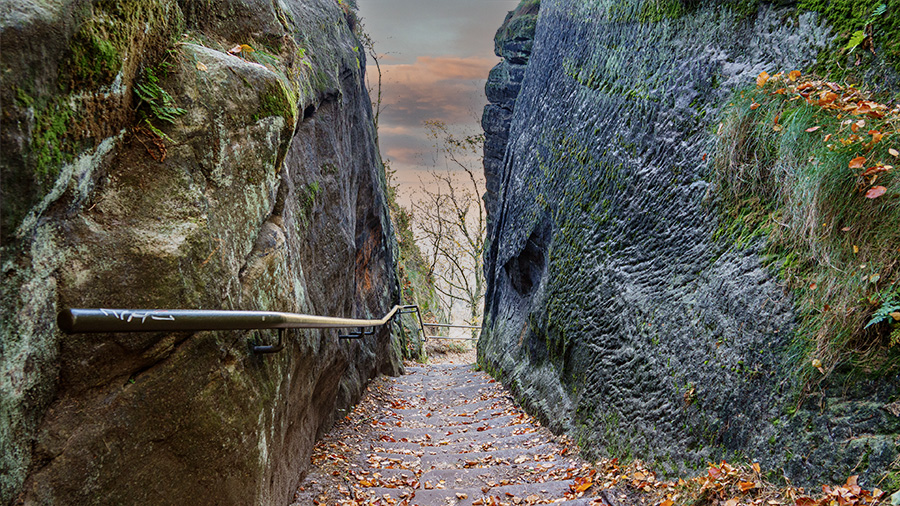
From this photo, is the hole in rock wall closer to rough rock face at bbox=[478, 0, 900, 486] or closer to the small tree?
rough rock face at bbox=[478, 0, 900, 486]

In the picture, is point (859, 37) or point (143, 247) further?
point (859, 37)

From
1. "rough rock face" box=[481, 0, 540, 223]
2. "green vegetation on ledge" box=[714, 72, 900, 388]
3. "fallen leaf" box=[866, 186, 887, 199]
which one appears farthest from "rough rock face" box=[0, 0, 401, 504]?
"rough rock face" box=[481, 0, 540, 223]

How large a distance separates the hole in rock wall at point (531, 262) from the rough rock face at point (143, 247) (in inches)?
176

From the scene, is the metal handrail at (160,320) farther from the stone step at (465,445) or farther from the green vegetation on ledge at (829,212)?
the stone step at (465,445)

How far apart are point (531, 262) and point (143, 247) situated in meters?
6.48

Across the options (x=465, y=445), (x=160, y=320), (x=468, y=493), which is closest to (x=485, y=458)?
(x=465, y=445)

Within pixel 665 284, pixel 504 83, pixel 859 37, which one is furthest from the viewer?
pixel 504 83

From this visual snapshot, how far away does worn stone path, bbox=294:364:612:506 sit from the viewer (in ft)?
11.6

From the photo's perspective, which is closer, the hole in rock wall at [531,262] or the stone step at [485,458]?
the stone step at [485,458]

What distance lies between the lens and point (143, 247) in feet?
6.28

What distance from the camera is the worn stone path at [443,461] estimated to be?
3551mm

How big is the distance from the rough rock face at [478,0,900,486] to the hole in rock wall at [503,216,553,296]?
0.06 m

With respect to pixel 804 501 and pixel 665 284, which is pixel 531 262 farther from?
pixel 804 501

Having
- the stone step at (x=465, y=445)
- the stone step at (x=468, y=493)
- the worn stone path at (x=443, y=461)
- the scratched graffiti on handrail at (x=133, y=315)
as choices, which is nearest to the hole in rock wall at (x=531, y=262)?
the worn stone path at (x=443, y=461)
